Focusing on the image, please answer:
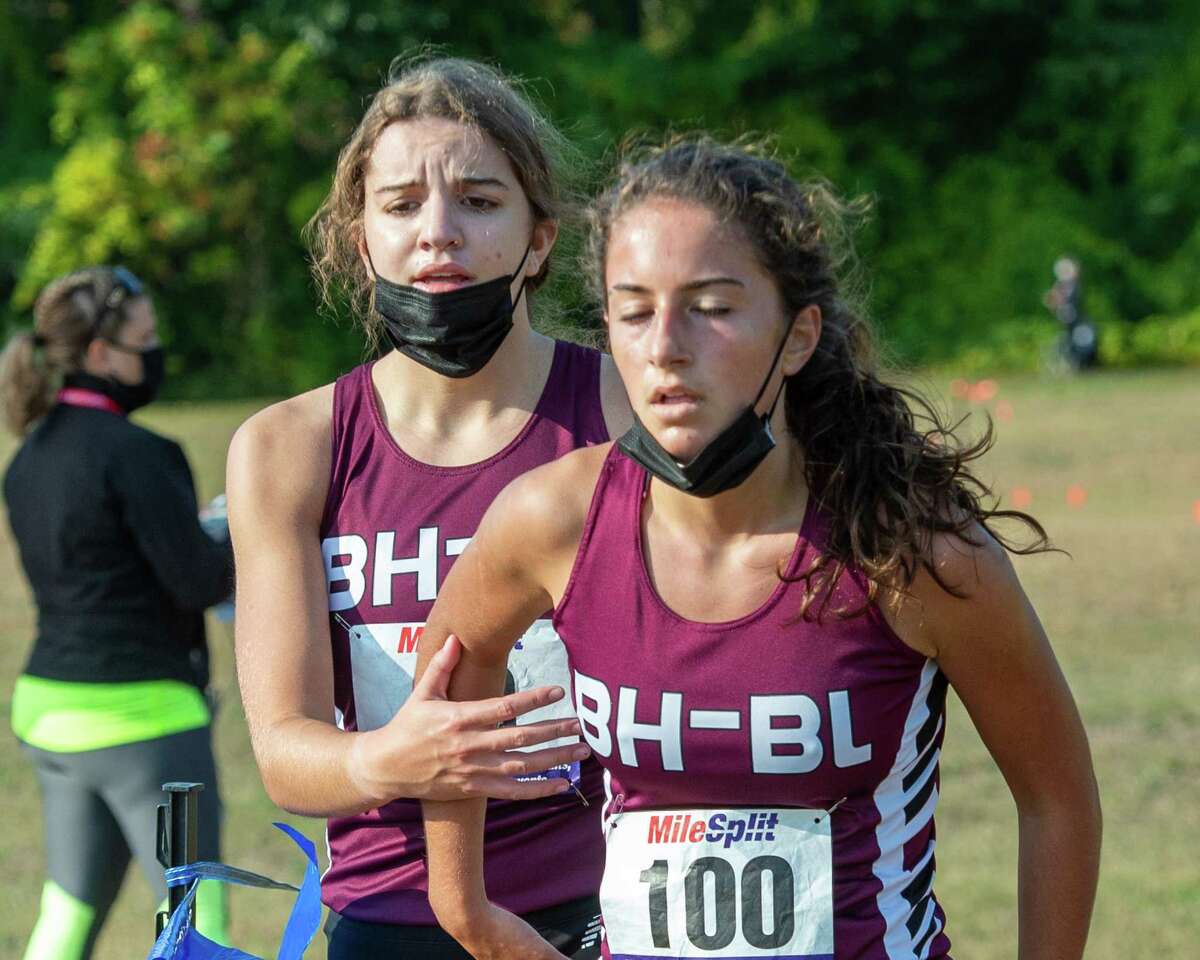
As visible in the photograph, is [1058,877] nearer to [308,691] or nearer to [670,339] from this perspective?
[670,339]

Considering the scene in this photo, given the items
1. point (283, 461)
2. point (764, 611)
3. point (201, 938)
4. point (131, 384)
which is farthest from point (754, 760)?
point (131, 384)

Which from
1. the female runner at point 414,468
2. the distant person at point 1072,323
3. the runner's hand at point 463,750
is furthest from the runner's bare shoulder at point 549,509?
the distant person at point 1072,323

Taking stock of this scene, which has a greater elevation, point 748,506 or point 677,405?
point 677,405

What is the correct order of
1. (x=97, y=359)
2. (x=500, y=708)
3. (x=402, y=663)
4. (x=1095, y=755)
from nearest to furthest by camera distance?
(x=500, y=708) < (x=402, y=663) < (x=97, y=359) < (x=1095, y=755)

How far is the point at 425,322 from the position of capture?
9.23 feet

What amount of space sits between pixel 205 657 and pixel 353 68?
2237 centimetres

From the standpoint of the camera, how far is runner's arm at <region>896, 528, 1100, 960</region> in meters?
2.13

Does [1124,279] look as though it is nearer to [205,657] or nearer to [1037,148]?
[1037,148]

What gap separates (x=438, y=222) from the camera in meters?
2.76

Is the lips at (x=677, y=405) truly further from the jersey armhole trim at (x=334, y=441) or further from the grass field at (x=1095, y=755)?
the grass field at (x=1095, y=755)

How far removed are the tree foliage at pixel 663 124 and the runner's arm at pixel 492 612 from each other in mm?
23199

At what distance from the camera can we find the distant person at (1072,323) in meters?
26.1

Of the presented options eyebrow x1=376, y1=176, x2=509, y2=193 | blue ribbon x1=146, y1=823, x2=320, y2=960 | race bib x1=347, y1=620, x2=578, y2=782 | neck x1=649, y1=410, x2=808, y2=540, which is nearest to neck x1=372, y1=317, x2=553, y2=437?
eyebrow x1=376, y1=176, x2=509, y2=193

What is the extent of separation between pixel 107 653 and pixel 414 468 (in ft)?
6.43
